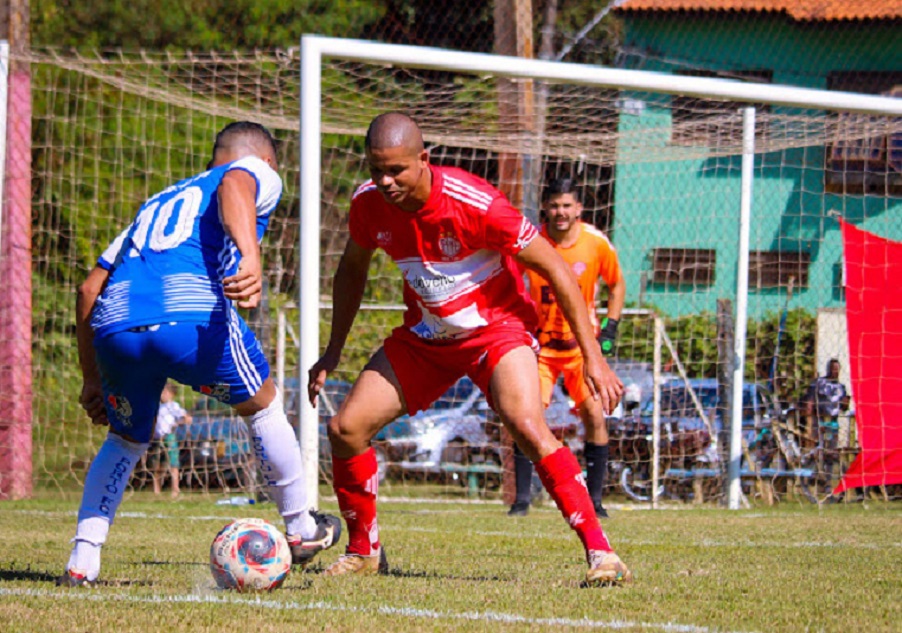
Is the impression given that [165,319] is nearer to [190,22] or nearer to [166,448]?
[166,448]

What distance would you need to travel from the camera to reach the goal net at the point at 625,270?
35.1ft

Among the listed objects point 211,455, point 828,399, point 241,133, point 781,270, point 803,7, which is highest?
point 803,7

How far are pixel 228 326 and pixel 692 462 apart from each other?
788cm

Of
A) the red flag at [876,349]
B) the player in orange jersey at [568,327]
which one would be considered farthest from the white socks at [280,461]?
the red flag at [876,349]

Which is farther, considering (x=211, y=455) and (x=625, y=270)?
(x=625, y=270)

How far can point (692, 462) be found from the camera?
38.6 feet

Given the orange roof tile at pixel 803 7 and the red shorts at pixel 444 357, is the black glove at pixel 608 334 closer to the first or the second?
the red shorts at pixel 444 357

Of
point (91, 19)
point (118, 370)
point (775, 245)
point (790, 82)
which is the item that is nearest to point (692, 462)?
point (775, 245)

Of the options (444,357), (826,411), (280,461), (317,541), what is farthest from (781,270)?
(280,461)

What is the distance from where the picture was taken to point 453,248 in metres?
4.95

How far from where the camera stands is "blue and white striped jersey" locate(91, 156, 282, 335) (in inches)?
177

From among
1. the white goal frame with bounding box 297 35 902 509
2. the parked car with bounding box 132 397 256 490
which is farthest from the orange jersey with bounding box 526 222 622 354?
the parked car with bounding box 132 397 256 490

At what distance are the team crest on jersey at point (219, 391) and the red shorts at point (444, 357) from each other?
720 mm

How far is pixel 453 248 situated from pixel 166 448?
6.71m
